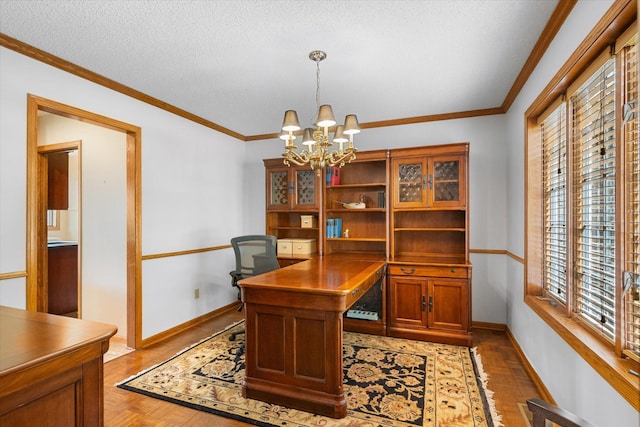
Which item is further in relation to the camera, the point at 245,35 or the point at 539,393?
the point at 539,393

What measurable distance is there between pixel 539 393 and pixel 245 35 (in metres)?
3.18

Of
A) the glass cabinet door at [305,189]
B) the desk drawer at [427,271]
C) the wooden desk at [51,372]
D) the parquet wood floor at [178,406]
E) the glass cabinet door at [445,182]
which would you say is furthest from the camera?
the glass cabinet door at [305,189]

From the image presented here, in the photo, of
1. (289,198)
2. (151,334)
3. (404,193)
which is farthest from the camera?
A: (289,198)

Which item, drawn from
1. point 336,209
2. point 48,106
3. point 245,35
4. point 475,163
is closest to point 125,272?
point 48,106

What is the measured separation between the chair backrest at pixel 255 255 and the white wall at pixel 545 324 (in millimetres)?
2298

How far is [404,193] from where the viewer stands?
12.0 feet

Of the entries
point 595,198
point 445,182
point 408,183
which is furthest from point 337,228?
point 595,198

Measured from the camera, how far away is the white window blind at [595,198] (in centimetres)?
153

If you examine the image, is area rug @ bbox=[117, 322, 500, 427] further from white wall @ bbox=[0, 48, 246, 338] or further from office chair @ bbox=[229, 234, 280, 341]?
white wall @ bbox=[0, 48, 246, 338]

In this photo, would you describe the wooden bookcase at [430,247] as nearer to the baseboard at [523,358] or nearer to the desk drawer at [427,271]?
the desk drawer at [427,271]

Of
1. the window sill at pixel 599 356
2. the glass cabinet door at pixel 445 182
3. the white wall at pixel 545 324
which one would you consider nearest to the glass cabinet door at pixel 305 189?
the glass cabinet door at pixel 445 182

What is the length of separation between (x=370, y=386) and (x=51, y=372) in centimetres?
201

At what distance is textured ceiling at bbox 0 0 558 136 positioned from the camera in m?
1.88

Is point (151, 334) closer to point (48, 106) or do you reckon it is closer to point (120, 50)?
point (48, 106)
